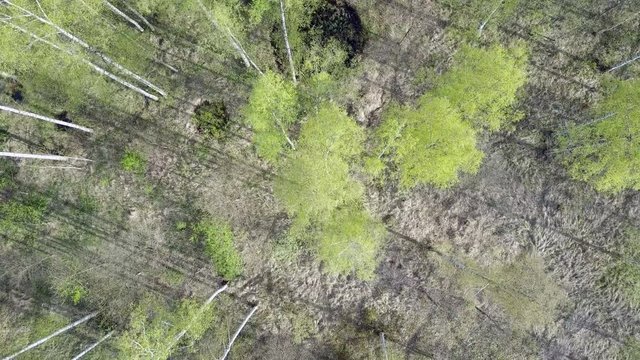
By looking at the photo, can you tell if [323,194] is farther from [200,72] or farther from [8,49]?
[8,49]

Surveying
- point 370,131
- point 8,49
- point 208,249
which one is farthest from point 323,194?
point 8,49

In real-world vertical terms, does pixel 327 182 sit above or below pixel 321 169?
below

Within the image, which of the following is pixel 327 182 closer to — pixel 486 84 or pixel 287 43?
pixel 287 43

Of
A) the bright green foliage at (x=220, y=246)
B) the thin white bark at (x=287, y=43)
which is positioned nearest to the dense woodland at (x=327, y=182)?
the bright green foliage at (x=220, y=246)

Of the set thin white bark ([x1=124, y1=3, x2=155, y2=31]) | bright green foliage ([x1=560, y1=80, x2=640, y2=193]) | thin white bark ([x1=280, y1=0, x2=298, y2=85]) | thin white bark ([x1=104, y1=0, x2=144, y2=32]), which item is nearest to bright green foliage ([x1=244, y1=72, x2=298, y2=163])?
thin white bark ([x1=280, y1=0, x2=298, y2=85])

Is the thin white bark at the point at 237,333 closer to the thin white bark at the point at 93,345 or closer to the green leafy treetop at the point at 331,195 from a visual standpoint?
the green leafy treetop at the point at 331,195

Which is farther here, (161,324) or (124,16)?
(161,324)

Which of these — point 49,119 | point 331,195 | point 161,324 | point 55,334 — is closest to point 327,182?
point 331,195
